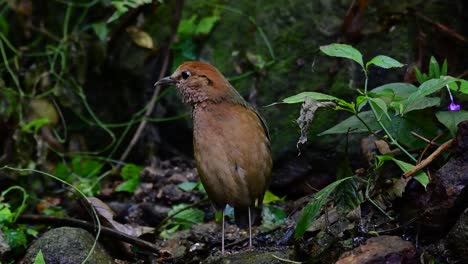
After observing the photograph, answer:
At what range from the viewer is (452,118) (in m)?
3.68

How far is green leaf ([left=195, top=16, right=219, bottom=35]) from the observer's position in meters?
6.35

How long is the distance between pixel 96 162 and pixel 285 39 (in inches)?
76.2

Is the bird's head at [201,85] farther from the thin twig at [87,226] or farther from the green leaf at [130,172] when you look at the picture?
the green leaf at [130,172]

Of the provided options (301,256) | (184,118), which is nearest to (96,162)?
(184,118)

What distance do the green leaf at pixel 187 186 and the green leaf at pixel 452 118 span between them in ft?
8.24

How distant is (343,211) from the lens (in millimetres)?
3764

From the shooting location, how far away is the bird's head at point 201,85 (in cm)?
454

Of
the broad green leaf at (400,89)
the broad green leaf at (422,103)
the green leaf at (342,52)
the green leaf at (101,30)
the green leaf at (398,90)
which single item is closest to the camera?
the green leaf at (342,52)

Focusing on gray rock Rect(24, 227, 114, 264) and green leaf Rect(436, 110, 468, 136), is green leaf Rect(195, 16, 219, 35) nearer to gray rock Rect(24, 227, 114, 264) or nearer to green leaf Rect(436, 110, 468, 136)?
gray rock Rect(24, 227, 114, 264)

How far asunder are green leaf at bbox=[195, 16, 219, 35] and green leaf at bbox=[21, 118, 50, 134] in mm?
1512

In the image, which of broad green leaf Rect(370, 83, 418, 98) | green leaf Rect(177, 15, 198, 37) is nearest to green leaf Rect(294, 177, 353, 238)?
broad green leaf Rect(370, 83, 418, 98)

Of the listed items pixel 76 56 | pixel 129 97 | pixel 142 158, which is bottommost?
pixel 142 158

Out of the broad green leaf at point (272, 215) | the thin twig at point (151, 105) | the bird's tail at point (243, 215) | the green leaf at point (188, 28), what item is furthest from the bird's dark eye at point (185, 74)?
the green leaf at point (188, 28)

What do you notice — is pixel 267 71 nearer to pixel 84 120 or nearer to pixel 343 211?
pixel 84 120
